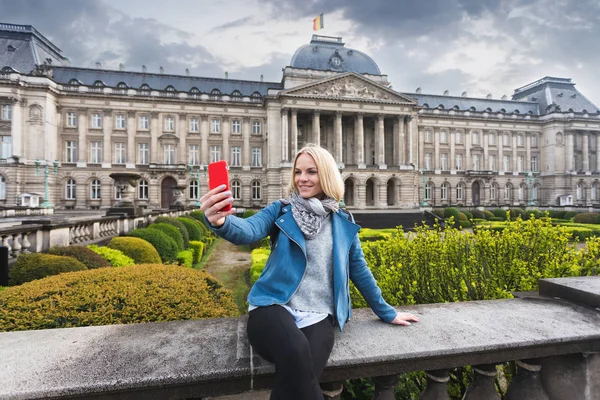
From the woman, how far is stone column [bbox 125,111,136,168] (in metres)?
41.7

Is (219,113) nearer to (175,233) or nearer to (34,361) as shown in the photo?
(175,233)

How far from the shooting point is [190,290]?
12.0ft

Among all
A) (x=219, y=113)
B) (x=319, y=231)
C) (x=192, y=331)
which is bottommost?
(x=192, y=331)

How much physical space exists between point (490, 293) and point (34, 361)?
4.59 m

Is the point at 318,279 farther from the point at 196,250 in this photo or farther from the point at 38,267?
the point at 196,250

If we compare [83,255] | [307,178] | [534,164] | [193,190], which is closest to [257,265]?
[83,255]

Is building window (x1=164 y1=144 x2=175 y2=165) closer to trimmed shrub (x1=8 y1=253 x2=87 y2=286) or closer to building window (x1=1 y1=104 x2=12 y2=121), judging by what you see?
building window (x1=1 y1=104 x2=12 y2=121)

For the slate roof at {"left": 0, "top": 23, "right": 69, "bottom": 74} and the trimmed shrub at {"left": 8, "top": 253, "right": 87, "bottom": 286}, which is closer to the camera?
the trimmed shrub at {"left": 8, "top": 253, "right": 87, "bottom": 286}

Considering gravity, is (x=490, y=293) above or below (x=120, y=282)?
below

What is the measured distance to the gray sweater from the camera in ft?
7.34

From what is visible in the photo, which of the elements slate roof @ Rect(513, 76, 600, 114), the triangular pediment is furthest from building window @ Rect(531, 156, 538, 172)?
the triangular pediment

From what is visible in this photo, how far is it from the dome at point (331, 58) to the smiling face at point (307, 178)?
142 ft

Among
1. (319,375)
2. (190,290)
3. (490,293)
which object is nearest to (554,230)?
(490,293)

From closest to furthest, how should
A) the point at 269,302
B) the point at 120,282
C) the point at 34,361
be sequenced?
the point at 34,361
the point at 269,302
the point at 120,282
